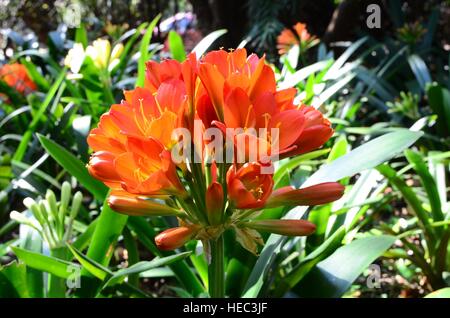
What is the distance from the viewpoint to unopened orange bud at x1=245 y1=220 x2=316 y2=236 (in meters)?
0.66

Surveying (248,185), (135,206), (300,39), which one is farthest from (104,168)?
(300,39)

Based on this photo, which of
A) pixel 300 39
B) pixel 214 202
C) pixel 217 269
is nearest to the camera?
pixel 214 202

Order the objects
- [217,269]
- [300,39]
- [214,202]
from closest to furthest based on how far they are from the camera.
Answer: [214,202]
[217,269]
[300,39]

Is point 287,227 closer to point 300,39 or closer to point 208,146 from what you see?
point 208,146

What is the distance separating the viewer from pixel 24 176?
1.35 metres

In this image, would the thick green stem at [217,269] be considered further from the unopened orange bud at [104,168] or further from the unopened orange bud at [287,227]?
the unopened orange bud at [104,168]

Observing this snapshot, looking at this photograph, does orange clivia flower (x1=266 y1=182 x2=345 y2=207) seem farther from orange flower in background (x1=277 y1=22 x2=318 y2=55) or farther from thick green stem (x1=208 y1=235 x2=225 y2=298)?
orange flower in background (x1=277 y1=22 x2=318 y2=55)

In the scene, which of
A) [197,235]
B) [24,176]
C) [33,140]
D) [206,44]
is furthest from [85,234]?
[33,140]

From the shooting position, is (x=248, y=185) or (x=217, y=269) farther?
(x=217, y=269)

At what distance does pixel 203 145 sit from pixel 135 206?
5.1 inches

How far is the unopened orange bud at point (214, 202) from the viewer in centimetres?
62

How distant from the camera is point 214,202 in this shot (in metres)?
0.63

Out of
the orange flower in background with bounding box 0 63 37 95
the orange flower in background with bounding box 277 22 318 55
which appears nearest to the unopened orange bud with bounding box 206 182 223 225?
Answer: the orange flower in background with bounding box 277 22 318 55
